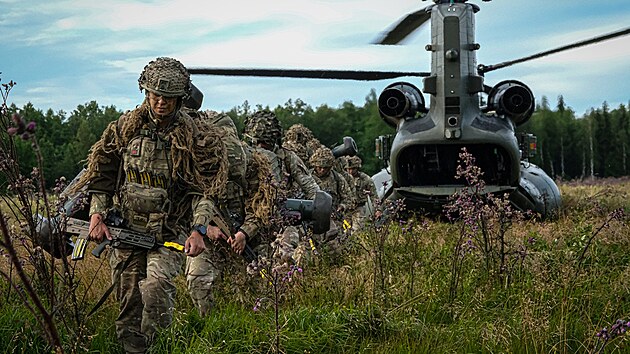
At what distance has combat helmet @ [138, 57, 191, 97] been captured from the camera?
485 cm

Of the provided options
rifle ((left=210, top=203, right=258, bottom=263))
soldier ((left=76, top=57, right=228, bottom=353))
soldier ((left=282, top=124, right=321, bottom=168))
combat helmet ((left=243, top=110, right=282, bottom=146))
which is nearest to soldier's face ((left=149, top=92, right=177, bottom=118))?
soldier ((left=76, top=57, right=228, bottom=353))

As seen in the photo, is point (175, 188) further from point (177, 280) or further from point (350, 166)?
point (350, 166)

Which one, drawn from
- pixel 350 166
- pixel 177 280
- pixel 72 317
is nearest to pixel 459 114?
pixel 350 166

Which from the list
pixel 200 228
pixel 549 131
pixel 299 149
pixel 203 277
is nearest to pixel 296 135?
pixel 299 149

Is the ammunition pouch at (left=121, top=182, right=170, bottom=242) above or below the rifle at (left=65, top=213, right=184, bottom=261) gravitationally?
above

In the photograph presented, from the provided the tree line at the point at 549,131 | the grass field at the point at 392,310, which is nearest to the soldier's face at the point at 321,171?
the grass field at the point at 392,310

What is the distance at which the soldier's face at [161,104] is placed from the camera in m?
4.89

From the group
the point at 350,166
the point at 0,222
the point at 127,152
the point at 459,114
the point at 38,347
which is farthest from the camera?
the point at 350,166

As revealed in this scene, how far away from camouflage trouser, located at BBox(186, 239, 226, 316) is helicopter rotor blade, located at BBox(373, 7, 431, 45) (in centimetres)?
705

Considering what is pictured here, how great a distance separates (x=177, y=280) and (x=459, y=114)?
635 cm

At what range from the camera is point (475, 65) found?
12102mm

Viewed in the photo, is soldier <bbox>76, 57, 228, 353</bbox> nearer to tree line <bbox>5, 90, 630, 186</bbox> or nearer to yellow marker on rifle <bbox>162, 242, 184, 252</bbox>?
yellow marker on rifle <bbox>162, 242, 184, 252</bbox>

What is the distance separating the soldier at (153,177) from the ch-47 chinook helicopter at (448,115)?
6.96 metres

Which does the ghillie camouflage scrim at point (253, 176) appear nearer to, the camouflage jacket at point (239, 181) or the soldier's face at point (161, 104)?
the camouflage jacket at point (239, 181)
